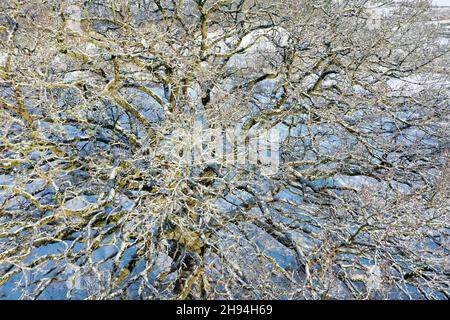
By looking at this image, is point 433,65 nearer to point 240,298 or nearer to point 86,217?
point 240,298

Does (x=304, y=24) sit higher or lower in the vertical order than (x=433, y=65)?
higher

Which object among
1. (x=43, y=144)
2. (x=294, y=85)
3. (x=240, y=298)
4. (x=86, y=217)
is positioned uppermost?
(x=294, y=85)

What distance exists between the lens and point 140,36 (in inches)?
176

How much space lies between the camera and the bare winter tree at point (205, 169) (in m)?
3.40

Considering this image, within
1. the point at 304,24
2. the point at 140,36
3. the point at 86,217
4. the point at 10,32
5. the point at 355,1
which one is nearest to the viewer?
the point at 10,32

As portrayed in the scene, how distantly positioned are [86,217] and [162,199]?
105 centimetres

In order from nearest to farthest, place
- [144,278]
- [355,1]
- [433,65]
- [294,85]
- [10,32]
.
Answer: [144,278] < [10,32] < [294,85] < [355,1] < [433,65]

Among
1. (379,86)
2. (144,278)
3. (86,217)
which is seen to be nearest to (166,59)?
(86,217)

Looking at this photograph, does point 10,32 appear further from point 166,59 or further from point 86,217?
point 86,217

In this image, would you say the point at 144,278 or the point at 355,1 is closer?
the point at 144,278

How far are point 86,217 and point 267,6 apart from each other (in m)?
A: 4.73

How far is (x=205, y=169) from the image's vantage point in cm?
461

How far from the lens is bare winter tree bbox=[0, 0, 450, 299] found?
3.40 m

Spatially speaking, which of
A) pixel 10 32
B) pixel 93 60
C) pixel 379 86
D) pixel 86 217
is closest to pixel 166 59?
pixel 93 60
